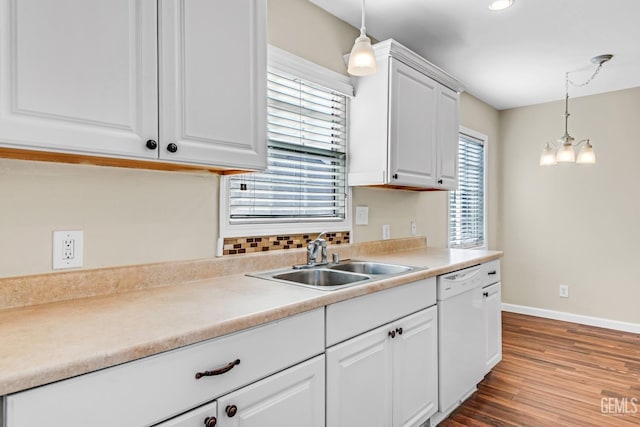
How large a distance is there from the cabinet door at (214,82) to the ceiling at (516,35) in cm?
101

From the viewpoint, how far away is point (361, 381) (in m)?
1.57

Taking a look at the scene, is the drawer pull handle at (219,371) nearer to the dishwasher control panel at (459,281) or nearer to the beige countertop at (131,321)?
the beige countertop at (131,321)

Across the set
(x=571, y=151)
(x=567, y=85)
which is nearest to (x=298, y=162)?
(x=571, y=151)

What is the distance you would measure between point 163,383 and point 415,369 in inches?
50.9

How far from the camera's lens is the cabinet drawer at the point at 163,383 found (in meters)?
0.80

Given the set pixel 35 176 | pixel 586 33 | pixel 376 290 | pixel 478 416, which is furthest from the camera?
pixel 586 33

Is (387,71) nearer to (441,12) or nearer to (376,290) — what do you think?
(441,12)

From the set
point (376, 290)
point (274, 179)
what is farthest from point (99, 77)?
point (376, 290)

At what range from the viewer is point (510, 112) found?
4.58 meters

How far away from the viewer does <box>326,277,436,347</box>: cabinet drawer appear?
1.45 meters

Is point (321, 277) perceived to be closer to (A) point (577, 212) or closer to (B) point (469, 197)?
(B) point (469, 197)

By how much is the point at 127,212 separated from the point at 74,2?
27.8 inches

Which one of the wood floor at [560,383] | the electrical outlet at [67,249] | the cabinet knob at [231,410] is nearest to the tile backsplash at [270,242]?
the electrical outlet at [67,249]

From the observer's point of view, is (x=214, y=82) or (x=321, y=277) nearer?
(x=214, y=82)
